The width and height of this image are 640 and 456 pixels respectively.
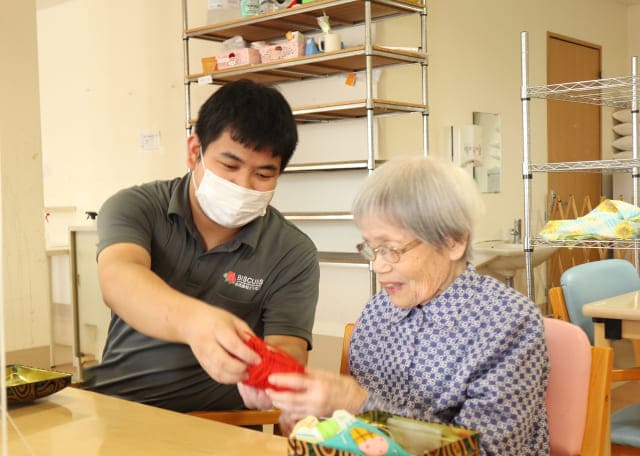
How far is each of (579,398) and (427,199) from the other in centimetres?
46

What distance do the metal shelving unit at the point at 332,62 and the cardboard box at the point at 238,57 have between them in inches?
2.2

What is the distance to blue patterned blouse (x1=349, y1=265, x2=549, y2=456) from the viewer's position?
1.22 metres

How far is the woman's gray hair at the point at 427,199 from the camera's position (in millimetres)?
1311

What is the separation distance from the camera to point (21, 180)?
414 centimetres

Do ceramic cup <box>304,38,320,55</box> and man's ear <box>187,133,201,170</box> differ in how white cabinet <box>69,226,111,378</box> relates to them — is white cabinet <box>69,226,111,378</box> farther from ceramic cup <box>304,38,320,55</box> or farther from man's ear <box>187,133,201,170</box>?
man's ear <box>187,133,201,170</box>

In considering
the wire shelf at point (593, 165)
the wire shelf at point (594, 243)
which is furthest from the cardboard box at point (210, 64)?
the wire shelf at point (594, 243)

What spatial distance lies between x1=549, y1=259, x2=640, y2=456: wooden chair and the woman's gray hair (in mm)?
1003

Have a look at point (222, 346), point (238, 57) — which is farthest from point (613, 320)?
point (238, 57)

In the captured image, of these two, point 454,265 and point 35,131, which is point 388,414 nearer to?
point 454,265

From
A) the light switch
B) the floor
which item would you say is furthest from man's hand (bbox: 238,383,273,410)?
the light switch

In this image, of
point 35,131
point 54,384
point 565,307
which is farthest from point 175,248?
point 35,131

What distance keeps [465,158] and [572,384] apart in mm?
3743

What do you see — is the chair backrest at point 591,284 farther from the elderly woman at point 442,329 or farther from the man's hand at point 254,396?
the man's hand at point 254,396

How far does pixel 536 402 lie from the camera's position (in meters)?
1.27
